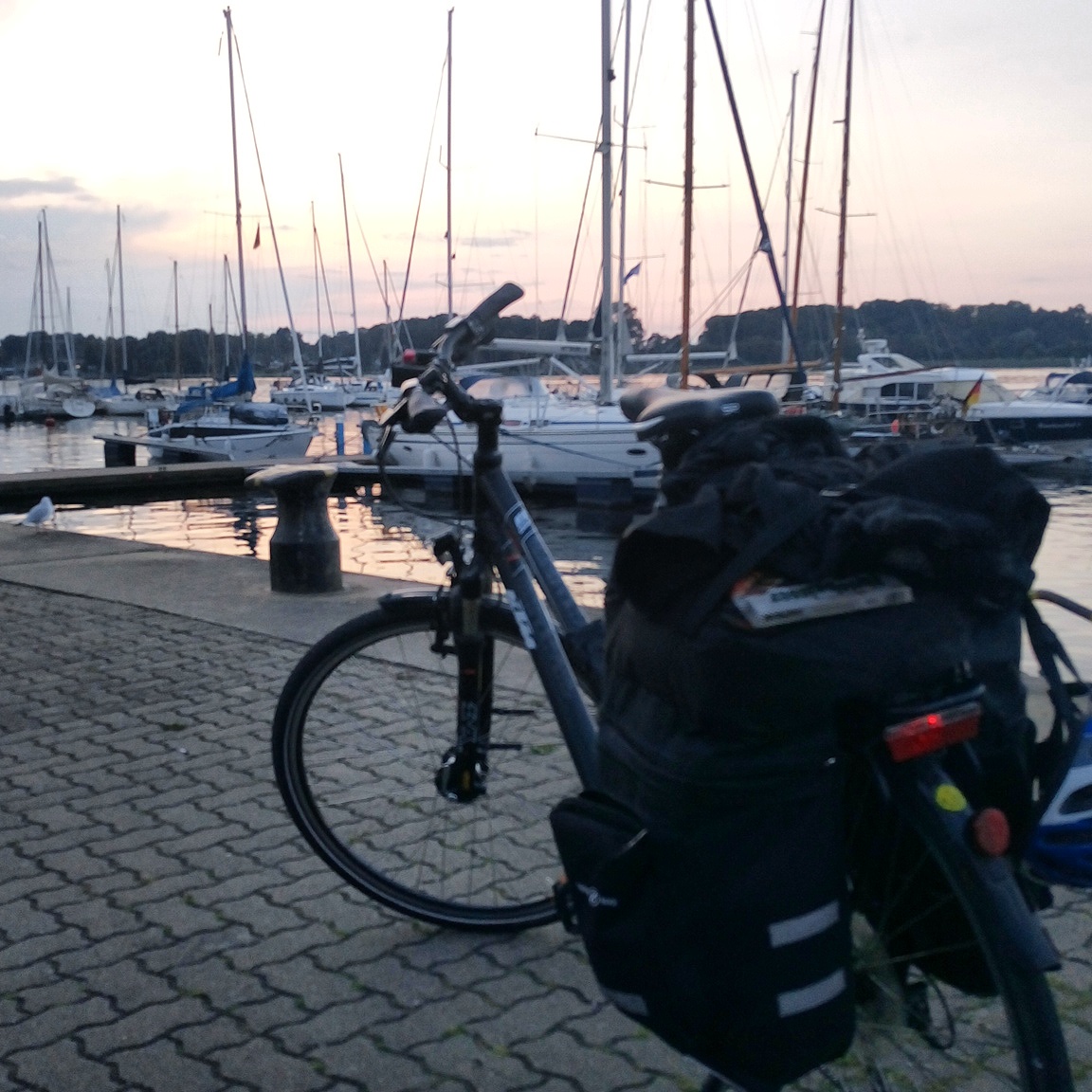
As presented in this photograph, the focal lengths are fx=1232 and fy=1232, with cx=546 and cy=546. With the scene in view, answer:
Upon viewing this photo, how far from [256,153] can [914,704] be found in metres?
38.3

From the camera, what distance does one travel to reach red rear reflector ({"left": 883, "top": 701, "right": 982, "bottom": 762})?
5.24 ft

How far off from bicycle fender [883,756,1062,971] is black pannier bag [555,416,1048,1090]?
0.26 feet

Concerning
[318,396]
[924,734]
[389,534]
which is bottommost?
[389,534]

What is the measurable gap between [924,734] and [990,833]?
16cm

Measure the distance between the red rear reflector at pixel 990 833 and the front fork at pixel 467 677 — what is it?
146cm

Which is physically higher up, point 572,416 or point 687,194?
point 687,194

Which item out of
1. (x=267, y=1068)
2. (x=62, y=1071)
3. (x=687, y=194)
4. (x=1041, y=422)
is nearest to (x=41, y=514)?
(x=62, y=1071)

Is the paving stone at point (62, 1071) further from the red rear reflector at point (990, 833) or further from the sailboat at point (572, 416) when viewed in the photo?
the sailboat at point (572, 416)

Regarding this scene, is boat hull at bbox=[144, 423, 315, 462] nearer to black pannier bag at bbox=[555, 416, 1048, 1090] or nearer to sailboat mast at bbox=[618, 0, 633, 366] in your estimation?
sailboat mast at bbox=[618, 0, 633, 366]

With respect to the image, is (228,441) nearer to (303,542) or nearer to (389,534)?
(389,534)

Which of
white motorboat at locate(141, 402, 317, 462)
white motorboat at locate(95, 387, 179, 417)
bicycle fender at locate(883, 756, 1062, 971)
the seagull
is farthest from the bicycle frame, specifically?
white motorboat at locate(95, 387, 179, 417)

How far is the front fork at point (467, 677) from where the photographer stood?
9.43ft

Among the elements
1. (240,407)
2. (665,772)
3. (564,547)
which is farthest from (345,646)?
(240,407)

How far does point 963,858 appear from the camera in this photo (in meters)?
1.62
